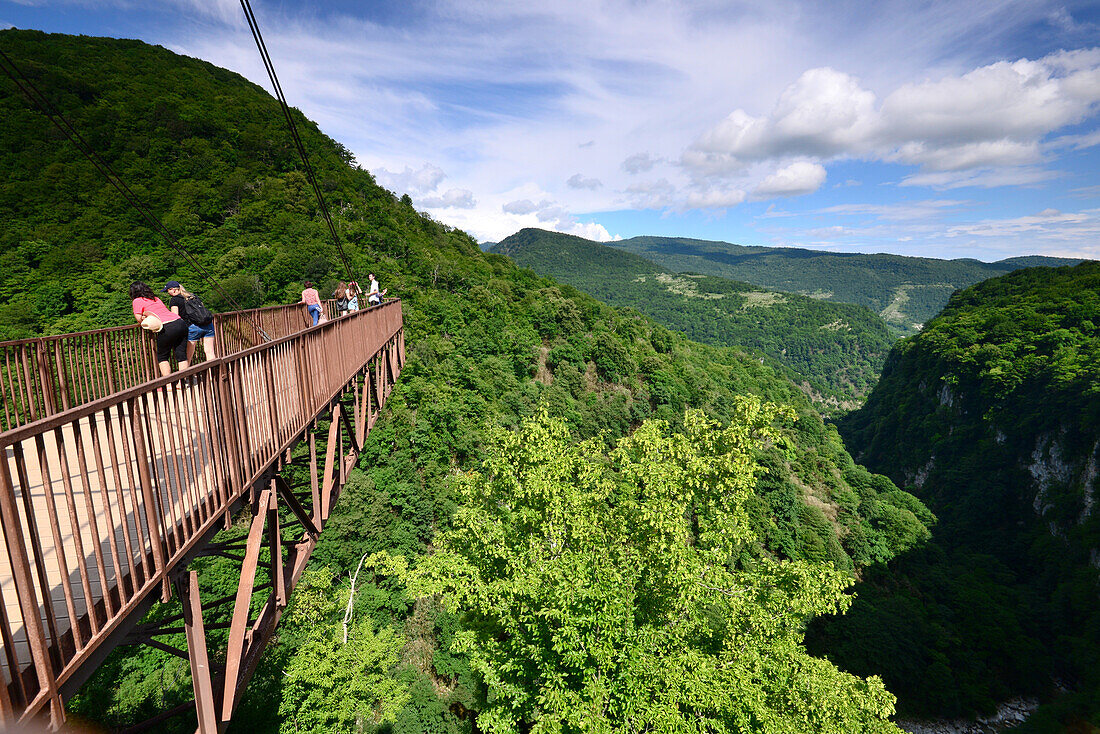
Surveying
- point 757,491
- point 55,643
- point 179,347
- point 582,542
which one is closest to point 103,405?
point 55,643

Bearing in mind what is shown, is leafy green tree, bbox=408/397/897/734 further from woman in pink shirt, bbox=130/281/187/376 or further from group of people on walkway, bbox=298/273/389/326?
woman in pink shirt, bbox=130/281/187/376

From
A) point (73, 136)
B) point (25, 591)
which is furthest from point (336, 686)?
point (25, 591)

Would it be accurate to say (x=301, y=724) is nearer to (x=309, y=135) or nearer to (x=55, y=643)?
(x=55, y=643)

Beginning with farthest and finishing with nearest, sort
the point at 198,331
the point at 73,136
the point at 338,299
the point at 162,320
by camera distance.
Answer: the point at 338,299 < the point at 198,331 < the point at 162,320 < the point at 73,136

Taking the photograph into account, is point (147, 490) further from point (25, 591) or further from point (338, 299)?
point (338, 299)

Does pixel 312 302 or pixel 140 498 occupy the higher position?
pixel 312 302

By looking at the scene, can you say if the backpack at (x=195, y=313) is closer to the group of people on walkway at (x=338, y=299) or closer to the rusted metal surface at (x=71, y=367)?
the rusted metal surface at (x=71, y=367)
